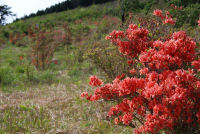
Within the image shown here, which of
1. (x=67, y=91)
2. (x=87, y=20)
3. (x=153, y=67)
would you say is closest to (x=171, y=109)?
(x=153, y=67)

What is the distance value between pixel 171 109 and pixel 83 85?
3.82 m

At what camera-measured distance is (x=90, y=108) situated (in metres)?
3.96

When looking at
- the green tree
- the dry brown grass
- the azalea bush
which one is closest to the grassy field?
the dry brown grass

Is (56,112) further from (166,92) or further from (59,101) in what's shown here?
(166,92)

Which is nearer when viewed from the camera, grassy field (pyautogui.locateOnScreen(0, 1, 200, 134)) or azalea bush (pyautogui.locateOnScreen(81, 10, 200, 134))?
azalea bush (pyautogui.locateOnScreen(81, 10, 200, 134))

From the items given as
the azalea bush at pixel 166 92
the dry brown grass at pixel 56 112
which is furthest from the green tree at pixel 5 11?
the azalea bush at pixel 166 92

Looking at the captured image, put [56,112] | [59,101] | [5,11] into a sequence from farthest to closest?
[5,11], [59,101], [56,112]

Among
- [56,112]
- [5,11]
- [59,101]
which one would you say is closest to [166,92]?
[56,112]

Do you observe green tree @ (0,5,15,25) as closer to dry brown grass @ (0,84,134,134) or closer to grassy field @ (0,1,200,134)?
grassy field @ (0,1,200,134)

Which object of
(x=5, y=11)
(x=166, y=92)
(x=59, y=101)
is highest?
(x=5, y=11)

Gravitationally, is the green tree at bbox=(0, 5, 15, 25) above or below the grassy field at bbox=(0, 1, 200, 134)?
above

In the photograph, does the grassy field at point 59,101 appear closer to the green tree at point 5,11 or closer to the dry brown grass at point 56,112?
the dry brown grass at point 56,112

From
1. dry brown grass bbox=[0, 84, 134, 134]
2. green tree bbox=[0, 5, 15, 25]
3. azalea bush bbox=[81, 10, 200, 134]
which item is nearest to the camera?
azalea bush bbox=[81, 10, 200, 134]

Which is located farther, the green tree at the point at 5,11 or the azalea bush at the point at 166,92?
the green tree at the point at 5,11
